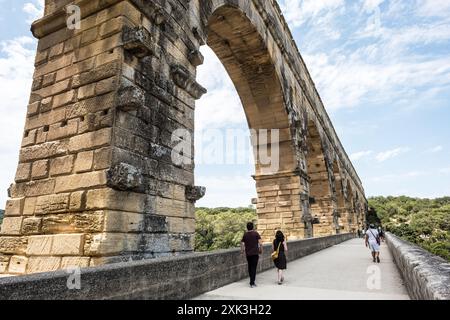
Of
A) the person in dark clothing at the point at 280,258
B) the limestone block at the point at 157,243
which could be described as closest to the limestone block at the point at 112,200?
the limestone block at the point at 157,243

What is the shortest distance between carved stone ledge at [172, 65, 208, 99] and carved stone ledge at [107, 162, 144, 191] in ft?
6.09

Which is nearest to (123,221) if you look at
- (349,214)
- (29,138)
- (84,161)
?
(84,161)

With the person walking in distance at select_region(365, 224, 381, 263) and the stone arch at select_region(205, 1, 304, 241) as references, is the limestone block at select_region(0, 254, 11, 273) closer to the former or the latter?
the person walking in distance at select_region(365, 224, 381, 263)

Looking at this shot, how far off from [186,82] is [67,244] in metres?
3.00

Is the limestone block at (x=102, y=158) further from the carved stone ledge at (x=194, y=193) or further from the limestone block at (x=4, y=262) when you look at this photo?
the limestone block at (x=4, y=262)

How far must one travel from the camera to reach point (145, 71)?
14.6ft

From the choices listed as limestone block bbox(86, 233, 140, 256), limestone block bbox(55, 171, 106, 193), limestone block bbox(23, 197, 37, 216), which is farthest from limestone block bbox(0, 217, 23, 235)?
limestone block bbox(86, 233, 140, 256)

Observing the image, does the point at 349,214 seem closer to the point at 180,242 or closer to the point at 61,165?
the point at 180,242

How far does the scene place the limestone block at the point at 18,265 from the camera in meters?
4.07

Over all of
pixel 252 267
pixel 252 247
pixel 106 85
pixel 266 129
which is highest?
pixel 266 129

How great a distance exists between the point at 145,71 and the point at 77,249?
252cm

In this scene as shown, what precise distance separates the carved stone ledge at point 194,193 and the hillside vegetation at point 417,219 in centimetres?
2747

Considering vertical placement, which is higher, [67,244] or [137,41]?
[137,41]

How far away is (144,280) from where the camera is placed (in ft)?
9.70
